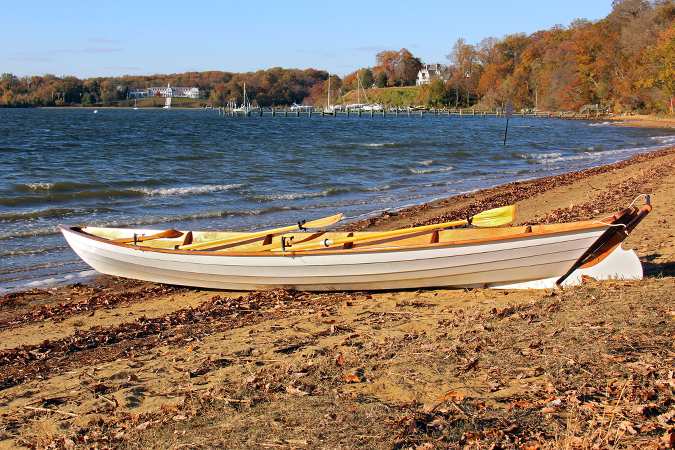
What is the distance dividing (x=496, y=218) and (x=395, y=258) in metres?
1.84

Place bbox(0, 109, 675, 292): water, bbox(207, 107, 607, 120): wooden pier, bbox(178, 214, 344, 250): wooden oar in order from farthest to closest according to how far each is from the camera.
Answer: bbox(207, 107, 607, 120): wooden pier → bbox(0, 109, 675, 292): water → bbox(178, 214, 344, 250): wooden oar

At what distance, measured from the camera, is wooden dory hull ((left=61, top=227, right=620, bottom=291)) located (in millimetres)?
9625

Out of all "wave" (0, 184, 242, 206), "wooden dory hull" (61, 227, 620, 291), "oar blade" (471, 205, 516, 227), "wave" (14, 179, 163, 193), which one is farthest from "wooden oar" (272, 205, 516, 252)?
"wave" (14, 179, 163, 193)

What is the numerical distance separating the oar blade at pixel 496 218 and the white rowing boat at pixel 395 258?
0.17 metres

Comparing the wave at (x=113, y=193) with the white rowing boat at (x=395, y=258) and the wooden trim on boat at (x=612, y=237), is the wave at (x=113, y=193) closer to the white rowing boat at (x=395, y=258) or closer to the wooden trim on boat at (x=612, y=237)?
the white rowing boat at (x=395, y=258)

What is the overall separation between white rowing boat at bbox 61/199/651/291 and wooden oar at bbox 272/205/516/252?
41 millimetres

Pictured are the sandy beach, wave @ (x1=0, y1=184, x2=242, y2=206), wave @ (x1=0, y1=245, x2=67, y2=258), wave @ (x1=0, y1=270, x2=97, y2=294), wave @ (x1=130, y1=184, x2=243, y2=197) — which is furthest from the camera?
wave @ (x1=130, y1=184, x2=243, y2=197)

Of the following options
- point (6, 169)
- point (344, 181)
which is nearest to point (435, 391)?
point (344, 181)

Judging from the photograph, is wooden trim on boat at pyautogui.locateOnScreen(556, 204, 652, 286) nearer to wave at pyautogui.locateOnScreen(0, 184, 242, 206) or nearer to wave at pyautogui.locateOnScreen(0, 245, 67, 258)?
wave at pyautogui.locateOnScreen(0, 245, 67, 258)

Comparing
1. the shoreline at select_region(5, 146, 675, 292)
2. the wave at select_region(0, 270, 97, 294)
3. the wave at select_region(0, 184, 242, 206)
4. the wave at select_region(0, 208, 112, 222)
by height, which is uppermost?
the shoreline at select_region(5, 146, 675, 292)

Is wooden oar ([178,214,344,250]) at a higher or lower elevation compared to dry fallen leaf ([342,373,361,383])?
higher

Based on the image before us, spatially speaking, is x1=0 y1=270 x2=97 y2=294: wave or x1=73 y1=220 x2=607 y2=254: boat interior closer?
x1=73 y1=220 x2=607 y2=254: boat interior

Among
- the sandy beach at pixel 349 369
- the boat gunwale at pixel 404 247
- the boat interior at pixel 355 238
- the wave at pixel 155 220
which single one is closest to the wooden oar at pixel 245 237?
the boat interior at pixel 355 238

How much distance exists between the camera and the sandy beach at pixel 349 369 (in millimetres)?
5367
